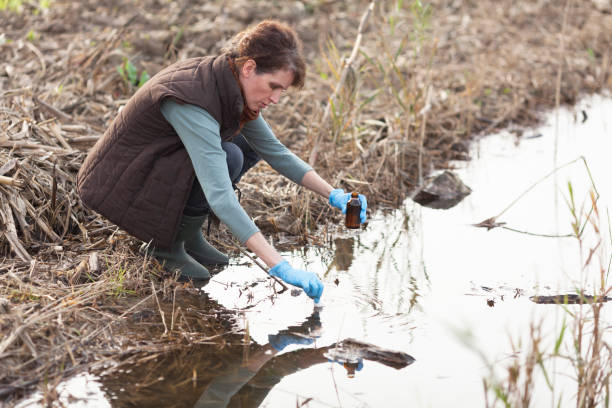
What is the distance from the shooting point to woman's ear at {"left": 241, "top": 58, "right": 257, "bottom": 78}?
9.57ft

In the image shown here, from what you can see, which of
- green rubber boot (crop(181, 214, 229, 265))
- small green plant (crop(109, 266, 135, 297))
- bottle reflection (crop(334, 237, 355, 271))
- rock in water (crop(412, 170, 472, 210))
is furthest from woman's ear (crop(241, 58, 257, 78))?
rock in water (crop(412, 170, 472, 210))

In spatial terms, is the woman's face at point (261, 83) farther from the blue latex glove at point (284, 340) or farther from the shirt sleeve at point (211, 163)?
the blue latex glove at point (284, 340)

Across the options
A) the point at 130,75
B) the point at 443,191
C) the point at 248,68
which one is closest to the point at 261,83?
the point at 248,68

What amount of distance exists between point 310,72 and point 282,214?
8.80 ft

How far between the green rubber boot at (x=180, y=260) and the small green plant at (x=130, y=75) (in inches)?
87.2

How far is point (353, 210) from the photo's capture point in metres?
3.37

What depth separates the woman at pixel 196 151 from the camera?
2877 millimetres

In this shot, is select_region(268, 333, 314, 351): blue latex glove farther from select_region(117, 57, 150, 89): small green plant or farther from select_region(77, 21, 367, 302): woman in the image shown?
select_region(117, 57, 150, 89): small green plant

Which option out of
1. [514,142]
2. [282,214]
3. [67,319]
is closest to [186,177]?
[67,319]

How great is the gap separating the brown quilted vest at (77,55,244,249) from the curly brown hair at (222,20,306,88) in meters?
0.12

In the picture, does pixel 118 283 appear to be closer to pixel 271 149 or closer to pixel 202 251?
pixel 202 251

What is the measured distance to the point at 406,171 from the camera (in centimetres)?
507

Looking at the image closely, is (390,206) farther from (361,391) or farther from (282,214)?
(361,391)

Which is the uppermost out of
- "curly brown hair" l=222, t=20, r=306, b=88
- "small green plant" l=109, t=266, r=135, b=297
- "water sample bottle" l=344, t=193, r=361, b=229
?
"curly brown hair" l=222, t=20, r=306, b=88
